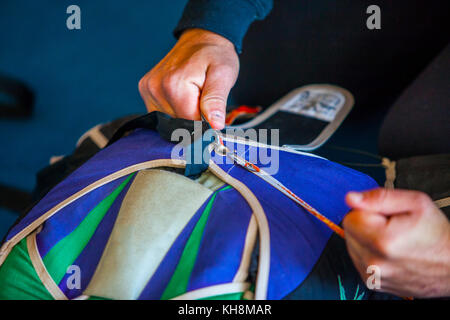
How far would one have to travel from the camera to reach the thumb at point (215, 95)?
0.46 metres

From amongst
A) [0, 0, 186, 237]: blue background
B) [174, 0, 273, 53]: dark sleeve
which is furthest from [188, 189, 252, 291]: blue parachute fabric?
[0, 0, 186, 237]: blue background

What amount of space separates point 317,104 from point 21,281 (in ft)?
1.98

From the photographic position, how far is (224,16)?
1.95 ft

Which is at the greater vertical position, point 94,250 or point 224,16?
point 224,16

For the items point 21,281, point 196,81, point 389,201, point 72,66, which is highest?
point 72,66

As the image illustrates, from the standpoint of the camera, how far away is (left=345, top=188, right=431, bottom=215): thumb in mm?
274

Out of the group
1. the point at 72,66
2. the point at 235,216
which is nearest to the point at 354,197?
the point at 235,216

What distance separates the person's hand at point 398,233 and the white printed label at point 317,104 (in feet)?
1.35

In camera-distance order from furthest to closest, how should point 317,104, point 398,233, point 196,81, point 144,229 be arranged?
point 317,104
point 196,81
point 144,229
point 398,233

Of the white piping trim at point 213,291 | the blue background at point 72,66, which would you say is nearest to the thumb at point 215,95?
the white piping trim at point 213,291

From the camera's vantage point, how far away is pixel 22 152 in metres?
1.19

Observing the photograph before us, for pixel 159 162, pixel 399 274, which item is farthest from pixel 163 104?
pixel 399 274

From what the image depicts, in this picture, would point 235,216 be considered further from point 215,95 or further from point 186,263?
point 215,95

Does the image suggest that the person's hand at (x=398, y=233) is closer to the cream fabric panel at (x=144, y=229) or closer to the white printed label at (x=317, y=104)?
the cream fabric panel at (x=144, y=229)
